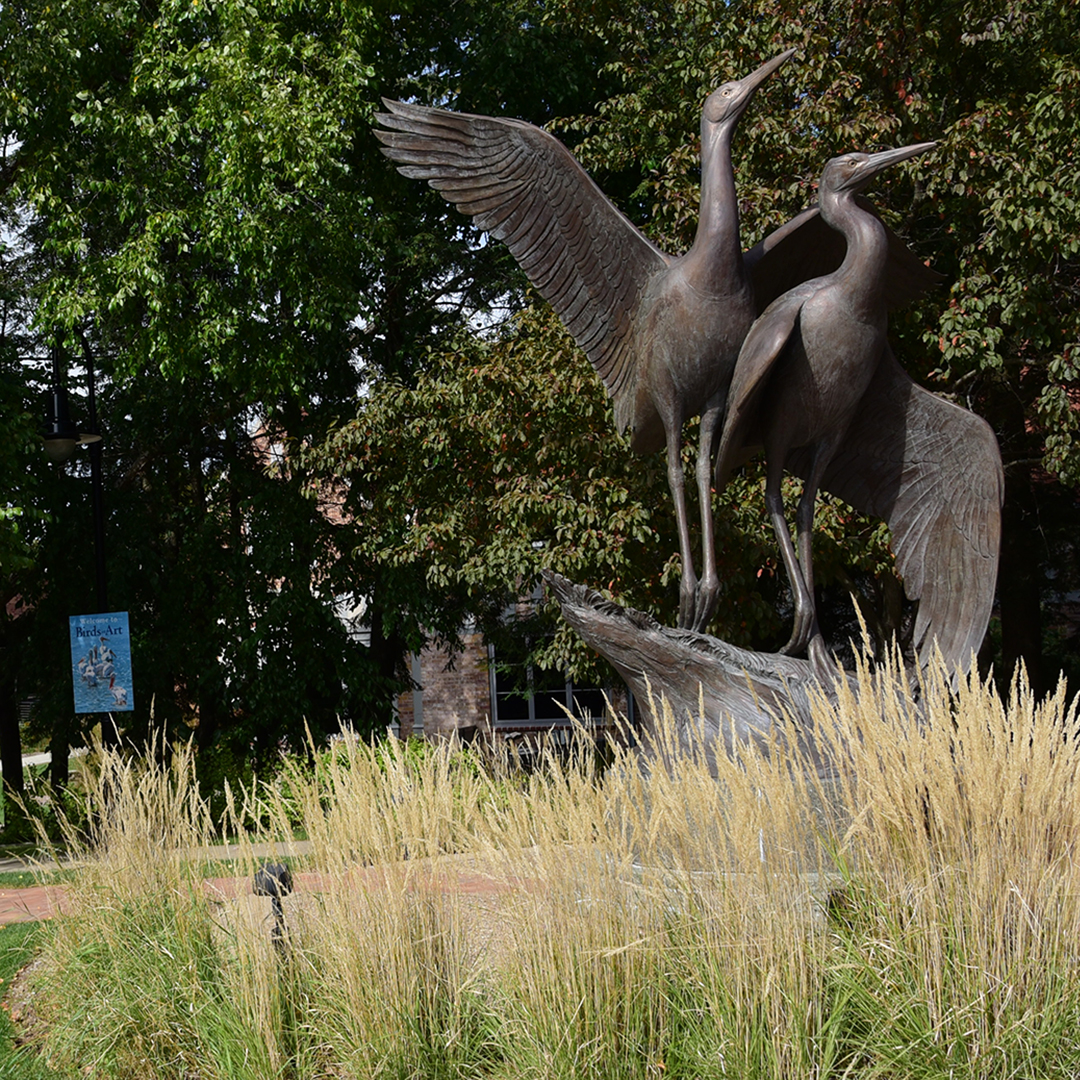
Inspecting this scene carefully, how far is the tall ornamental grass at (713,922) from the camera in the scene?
299 cm

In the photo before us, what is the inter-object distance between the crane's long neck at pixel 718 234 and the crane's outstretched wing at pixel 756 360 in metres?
0.25

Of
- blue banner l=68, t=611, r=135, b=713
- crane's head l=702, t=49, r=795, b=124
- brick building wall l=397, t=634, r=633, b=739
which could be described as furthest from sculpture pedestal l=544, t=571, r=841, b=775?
brick building wall l=397, t=634, r=633, b=739

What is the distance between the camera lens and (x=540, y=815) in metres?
3.14

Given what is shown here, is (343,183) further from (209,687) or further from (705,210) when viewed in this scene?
(705,210)

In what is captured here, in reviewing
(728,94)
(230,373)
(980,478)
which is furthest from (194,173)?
(980,478)

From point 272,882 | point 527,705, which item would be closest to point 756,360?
point 272,882

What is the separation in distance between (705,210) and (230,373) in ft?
21.4

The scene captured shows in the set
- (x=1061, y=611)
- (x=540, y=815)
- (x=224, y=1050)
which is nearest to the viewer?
(x=540, y=815)

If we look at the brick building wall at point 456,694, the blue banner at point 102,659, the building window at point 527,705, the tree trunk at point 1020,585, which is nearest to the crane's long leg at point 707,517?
the blue banner at point 102,659

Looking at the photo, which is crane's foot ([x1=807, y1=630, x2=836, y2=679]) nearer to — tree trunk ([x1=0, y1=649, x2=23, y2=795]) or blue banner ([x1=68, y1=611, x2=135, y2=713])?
blue banner ([x1=68, y1=611, x2=135, y2=713])

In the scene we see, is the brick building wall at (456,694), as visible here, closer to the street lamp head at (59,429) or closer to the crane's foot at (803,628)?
A: the street lamp head at (59,429)

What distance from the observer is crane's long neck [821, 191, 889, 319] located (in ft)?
16.8

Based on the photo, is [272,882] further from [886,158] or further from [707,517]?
[886,158]

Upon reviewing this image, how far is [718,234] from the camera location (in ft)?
17.2
